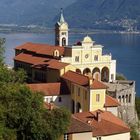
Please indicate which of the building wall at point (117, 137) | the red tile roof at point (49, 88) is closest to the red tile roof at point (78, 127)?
the building wall at point (117, 137)

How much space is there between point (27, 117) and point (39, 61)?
25.1m

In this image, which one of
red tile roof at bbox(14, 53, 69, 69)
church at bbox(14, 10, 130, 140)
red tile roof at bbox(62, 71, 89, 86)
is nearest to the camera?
church at bbox(14, 10, 130, 140)

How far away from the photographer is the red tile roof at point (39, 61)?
41.1 m

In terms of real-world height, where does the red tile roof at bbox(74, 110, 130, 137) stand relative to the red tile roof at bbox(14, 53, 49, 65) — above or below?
below

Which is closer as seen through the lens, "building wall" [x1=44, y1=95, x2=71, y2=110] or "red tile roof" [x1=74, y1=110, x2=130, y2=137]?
"red tile roof" [x1=74, y1=110, x2=130, y2=137]

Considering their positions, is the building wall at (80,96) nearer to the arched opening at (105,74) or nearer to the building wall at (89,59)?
the building wall at (89,59)

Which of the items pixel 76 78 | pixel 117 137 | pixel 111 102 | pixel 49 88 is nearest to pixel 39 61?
pixel 49 88

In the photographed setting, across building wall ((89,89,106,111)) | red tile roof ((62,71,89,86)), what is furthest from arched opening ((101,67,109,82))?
building wall ((89,89,106,111))

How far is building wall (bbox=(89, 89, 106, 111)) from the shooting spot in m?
33.7

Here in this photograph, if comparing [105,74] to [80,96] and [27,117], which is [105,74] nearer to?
[80,96]

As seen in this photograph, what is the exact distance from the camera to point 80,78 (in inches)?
1421

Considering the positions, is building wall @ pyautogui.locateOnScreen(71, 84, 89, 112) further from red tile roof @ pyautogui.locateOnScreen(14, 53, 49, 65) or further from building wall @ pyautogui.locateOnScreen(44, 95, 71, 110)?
red tile roof @ pyautogui.locateOnScreen(14, 53, 49, 65)

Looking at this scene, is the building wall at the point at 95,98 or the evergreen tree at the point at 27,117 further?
the building wall at the point at 95,98

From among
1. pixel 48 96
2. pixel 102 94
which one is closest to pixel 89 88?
pixel 102 94
